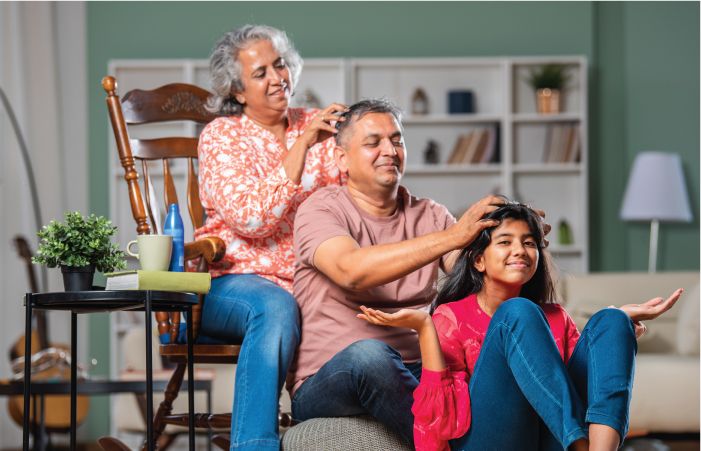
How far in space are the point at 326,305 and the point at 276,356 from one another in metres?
0.16

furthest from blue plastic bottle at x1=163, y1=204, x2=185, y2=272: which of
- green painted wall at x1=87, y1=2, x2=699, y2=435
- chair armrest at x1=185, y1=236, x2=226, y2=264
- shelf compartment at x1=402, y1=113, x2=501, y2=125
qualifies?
green painted wall at x1=87, y1=2, x2=699, y2=435

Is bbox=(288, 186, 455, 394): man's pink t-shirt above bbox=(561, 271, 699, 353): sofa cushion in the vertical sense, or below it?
above

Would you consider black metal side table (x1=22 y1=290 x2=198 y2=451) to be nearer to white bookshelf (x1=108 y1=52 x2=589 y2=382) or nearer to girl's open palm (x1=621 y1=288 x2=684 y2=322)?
girl's open palm (x1=621 y1=288 x2=684 y2=322)

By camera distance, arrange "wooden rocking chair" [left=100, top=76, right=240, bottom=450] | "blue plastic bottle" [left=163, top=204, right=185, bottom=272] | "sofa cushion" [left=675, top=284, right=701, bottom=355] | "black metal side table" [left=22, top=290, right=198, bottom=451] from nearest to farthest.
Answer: "black metal side table" [left=22, top=290, right=198, bottom=451]
"blue plastic bottle" [left=163, top=204, right=185, bottom=272]
"wooden rocking chair" [left=100, top=76, right=240, bottom=450]
"sofa cushion" [left=675, top=284, right=701, bottom=355]

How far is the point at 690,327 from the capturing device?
4637 millimetres

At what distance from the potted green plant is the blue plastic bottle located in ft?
0.45

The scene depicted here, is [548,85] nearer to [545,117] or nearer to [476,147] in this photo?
[545,117]

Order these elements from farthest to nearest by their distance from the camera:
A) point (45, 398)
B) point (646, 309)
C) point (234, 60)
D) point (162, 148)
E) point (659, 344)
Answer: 1. point (45, 398)
2. point (659, 344)
3. point (162, 148)
4. point (234, 60)
5. point (646, 309)

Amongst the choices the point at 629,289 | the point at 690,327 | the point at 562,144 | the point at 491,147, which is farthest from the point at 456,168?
the point at 690,327

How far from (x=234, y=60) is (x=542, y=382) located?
52.1 inches

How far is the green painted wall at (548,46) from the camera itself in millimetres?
6301

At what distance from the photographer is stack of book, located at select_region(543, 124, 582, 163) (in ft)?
20.3

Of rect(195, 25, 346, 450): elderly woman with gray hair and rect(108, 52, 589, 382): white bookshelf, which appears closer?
rect(195, 25, 346, 450): elderly woman with gray hair

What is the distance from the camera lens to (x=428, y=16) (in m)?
6.41
